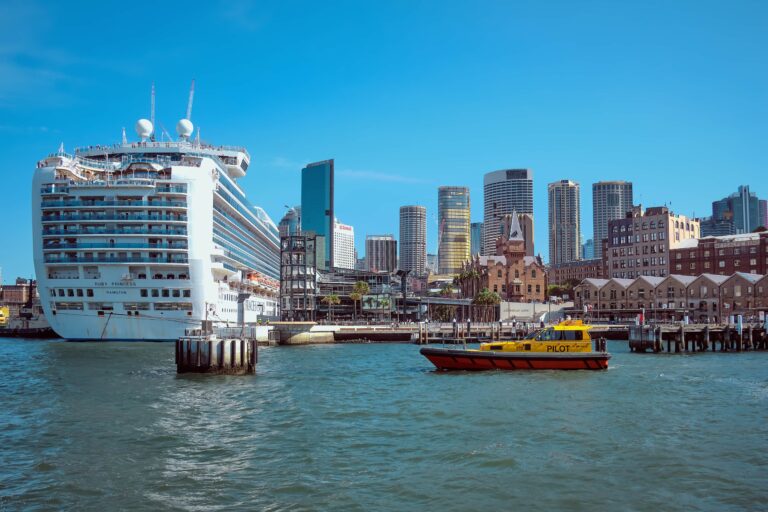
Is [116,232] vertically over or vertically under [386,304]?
over

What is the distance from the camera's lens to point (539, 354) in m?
49.2

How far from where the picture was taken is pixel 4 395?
3769 cm

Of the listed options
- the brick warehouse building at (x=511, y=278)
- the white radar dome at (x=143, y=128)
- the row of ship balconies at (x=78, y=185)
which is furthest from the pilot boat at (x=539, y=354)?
the brick warehouse building at (x=511, y=278)

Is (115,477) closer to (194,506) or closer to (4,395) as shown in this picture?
(194,506)

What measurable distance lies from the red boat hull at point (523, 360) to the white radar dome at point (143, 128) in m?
63.7

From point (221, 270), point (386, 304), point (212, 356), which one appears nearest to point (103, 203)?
point (221, 270)

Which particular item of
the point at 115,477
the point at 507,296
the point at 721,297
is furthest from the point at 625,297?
the point at 115,477

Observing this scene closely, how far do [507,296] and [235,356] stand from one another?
4993 inches

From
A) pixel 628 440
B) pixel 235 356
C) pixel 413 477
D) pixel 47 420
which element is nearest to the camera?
pixel 413 477

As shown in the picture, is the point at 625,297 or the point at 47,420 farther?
the point at 625,297

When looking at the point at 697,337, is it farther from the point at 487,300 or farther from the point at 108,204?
the point at 108,204

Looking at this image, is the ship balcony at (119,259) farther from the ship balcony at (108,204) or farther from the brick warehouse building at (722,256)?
the brick warehouse building at (722,256)

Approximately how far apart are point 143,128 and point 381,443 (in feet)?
270

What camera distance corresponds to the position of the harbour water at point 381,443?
62.7 feet
